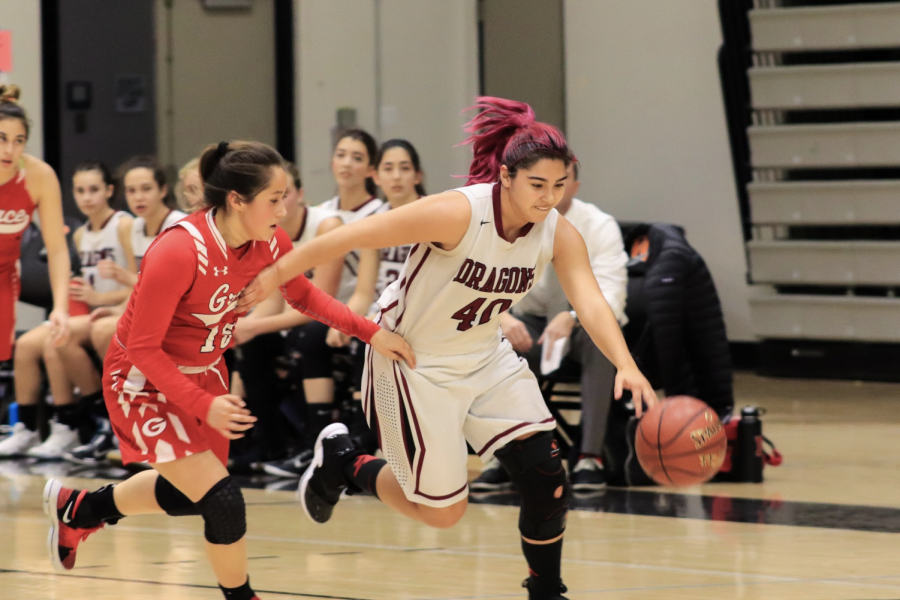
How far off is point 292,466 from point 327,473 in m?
1.78

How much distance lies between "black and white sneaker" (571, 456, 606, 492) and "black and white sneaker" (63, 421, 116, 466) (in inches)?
87.4

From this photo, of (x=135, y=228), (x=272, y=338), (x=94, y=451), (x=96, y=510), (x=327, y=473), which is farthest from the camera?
(x=135, y=228)

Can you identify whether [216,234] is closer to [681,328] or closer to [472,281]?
[472,281]

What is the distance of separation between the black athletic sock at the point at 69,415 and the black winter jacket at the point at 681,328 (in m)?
2.64

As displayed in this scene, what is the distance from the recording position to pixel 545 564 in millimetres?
3215

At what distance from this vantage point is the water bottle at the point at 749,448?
5.19 meters

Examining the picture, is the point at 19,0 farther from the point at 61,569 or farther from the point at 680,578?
the point at 680,578

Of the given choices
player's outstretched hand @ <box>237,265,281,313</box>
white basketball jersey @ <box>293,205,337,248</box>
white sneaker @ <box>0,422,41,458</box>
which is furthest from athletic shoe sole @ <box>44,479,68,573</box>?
white sneaker @ <box>0,422,41,458</box>

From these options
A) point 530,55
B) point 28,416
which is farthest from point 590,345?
point 530,55

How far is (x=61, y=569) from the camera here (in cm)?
366

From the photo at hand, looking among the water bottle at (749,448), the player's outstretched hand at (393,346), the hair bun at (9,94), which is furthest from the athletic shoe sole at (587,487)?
the hair bun at (9,94)

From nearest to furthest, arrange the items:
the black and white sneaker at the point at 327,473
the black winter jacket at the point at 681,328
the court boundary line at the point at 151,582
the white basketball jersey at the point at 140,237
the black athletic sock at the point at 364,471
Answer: the court boundary line at the point at 151,582, the black athletic sock at the point at 364,471, the black and white sneaker at the point at 327,473, the black winter jacket at the point at 681,328, the white basketball jersey at the point at 140,237

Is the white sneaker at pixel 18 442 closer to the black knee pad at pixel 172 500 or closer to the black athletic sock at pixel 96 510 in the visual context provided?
the black athletic sock at pixel 96 510

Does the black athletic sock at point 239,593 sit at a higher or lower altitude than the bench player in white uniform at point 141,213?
lower
